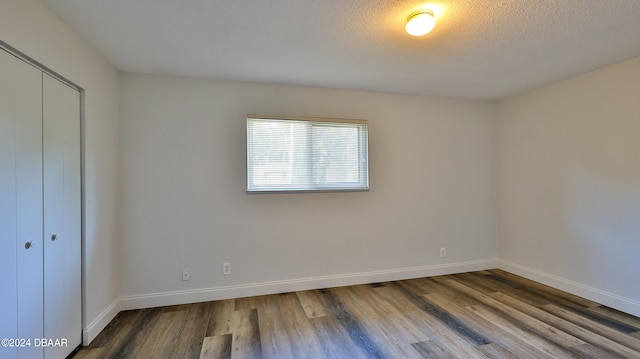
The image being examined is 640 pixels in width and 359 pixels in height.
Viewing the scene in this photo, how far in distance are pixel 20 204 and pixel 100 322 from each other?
131 centimetres

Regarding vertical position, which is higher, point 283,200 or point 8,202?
point 8,202

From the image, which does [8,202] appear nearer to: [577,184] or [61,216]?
[61,216]

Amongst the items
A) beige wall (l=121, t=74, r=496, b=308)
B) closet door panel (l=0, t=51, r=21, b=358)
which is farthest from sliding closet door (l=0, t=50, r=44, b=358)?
beige wall (l=121, t=74, r=496, b=308)

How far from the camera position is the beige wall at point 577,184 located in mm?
2574

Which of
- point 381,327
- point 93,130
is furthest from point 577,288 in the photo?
point 93,130

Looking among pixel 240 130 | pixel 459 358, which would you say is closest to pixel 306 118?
pixel 240 130

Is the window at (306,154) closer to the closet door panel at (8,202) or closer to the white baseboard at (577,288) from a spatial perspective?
the closet door panel at (8,202)

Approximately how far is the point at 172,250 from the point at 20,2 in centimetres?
215

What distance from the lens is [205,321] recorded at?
248 centimetres

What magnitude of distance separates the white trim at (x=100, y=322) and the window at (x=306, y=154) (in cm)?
163

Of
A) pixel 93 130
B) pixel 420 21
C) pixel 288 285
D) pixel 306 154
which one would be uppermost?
pixel 420 21

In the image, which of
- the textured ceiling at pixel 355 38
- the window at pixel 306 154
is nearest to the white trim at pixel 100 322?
the window at pixel 306 154

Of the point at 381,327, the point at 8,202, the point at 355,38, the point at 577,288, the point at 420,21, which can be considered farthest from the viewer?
the point at 577,288

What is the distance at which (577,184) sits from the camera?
297cm
